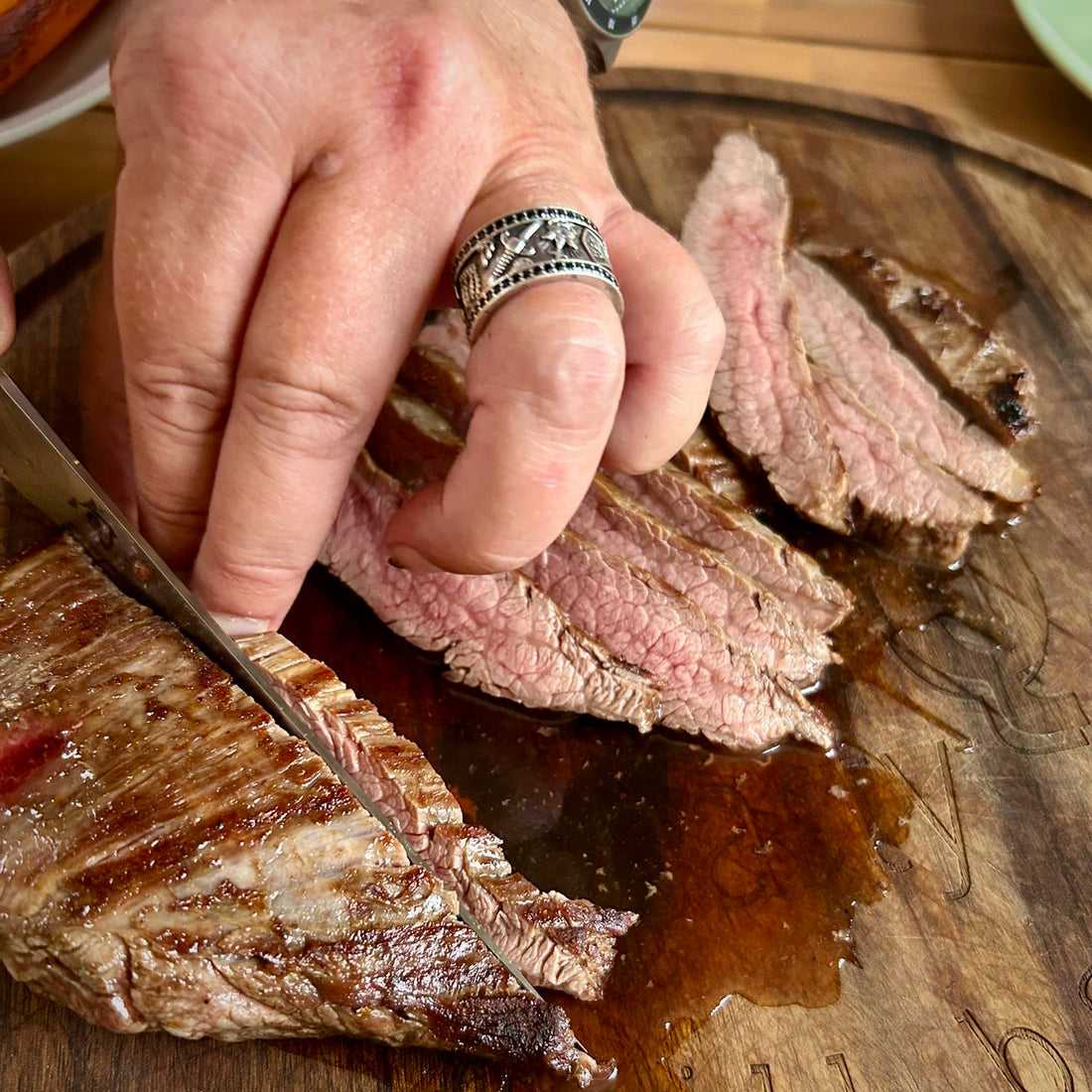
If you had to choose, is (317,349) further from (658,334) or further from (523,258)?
(658,334)

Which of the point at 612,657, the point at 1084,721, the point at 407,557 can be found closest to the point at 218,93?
the point at 407,557

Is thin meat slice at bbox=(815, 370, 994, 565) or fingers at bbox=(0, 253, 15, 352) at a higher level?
fingers at bbox=(0, 253, 15, 352)

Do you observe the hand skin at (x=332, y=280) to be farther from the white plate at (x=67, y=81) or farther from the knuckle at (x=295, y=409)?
the white plate at (x=67, y=81)

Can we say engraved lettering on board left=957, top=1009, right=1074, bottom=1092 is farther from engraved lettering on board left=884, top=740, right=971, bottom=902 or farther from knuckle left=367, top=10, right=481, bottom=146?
knuckle left=367, top=10, right=481, bottom=146

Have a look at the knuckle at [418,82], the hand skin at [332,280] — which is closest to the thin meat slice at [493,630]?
the hand skin at [332,280]

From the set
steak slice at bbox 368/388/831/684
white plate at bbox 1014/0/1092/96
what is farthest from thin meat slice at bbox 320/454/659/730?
white plate at bbox 1014/0/1092/96

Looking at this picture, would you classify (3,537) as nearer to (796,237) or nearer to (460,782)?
(460,782)

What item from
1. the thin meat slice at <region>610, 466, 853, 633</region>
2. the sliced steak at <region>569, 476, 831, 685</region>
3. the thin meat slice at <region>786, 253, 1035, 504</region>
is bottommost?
the sliced steak at <region>569, 476, 831, 685</region>
